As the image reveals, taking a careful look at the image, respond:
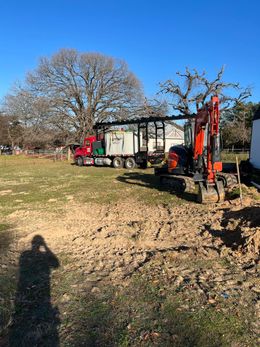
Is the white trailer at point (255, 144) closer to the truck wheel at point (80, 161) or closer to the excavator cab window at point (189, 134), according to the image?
the excavator cab window at point (189, 134)

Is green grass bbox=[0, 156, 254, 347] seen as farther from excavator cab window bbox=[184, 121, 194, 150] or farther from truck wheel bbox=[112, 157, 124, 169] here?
truck wheel bbox=[112, 157, 124, 169]

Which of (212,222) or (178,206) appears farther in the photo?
(178,206)

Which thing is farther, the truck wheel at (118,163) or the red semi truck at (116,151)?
the truck wheel at (118,163)

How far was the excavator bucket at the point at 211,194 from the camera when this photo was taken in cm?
996

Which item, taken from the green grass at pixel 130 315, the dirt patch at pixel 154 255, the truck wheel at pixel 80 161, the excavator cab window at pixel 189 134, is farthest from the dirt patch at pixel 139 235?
the truck wheel at pixel 80 161

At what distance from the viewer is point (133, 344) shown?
10.9 ft

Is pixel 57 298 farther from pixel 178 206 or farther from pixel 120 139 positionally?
pixel 120 139

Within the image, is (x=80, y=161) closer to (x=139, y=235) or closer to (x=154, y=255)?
(x=139, y=235)

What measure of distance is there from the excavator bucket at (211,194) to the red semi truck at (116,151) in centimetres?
1466

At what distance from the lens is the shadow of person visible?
3.50 m

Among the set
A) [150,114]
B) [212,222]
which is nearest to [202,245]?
[212,222]

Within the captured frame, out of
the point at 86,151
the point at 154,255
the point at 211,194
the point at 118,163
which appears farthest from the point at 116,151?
the point at 154,255

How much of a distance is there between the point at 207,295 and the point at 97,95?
1571 inches

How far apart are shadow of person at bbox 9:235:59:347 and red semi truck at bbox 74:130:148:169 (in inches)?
768
